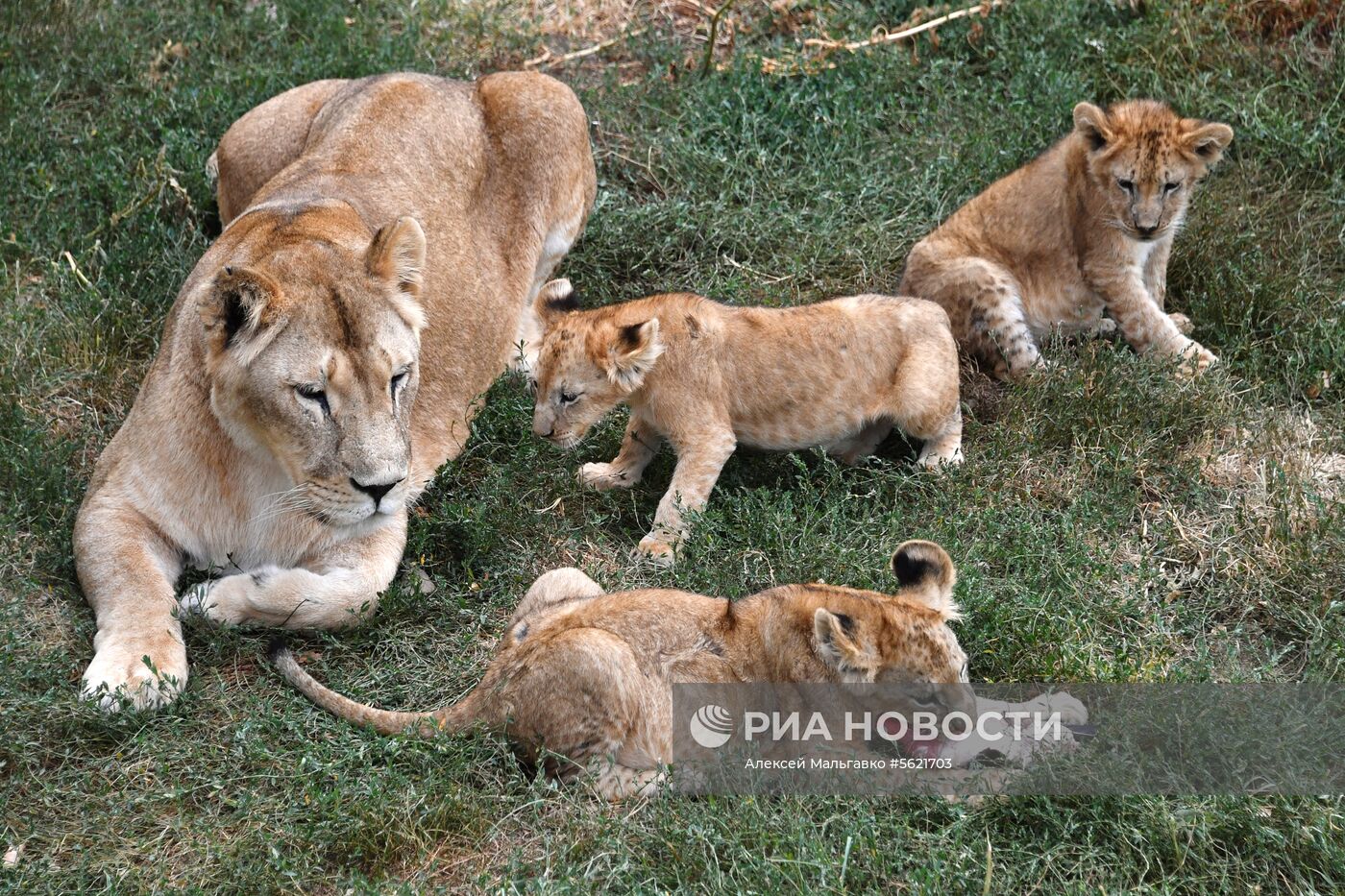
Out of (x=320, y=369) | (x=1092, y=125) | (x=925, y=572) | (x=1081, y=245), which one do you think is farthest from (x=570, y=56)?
(x=925, y=572)

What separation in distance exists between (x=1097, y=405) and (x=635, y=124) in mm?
3662

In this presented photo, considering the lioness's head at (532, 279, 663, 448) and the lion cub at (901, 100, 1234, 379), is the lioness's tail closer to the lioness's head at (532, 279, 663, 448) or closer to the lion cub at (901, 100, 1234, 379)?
the lioness's head at (532, 279, 663, 448)

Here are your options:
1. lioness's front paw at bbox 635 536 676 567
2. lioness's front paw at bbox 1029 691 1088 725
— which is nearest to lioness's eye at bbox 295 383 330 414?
lioness's front paw at bbox 635 536 676 567

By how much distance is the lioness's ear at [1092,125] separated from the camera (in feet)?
25.1

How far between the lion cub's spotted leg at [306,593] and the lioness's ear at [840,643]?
206 cm

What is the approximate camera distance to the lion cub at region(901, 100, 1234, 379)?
24.9 feet

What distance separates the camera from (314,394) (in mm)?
5590

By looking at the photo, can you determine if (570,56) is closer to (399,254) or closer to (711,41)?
(711,41)

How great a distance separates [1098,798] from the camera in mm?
4895

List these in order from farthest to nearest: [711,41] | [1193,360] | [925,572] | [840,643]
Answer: [711,41] < [1193,360] < [925,572] < [840,643]

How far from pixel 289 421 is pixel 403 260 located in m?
0.86

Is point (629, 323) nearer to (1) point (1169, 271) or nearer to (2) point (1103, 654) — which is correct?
(2) point (1103, 654)

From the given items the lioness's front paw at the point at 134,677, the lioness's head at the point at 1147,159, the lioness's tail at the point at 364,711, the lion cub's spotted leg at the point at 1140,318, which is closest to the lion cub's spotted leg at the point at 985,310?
the lion cub's spotted leg at the point at 1140,318

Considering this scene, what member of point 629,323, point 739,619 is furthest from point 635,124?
point 739,619
